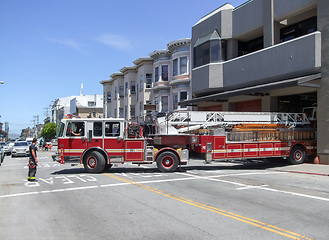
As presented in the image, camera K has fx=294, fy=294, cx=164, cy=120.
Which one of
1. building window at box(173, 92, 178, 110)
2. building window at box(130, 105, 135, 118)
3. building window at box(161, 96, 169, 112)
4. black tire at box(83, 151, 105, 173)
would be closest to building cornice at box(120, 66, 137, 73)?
building window at box(130, 105, 135, 118)

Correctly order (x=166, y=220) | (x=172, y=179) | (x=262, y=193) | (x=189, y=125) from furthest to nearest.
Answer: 1. (x=189, y=125)
2. (x=172, y=179)
3. (x=262, y=193)
4. (x=166, y=220)

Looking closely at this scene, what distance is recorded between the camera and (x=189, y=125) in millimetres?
15062

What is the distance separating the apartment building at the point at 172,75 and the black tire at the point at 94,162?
56.7 ft

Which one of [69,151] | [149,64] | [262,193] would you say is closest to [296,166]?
[262,193]

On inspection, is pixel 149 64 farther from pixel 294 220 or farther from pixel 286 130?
pixel 294 220

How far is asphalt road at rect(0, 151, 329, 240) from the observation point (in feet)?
18.7

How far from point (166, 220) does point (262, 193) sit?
4.29 meters

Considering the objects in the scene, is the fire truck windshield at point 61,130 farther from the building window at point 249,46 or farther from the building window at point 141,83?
the building window at point 141,83

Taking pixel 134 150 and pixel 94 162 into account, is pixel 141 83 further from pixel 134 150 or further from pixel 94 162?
pixel 94 162

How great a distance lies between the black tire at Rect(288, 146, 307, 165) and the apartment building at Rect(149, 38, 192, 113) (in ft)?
47.9

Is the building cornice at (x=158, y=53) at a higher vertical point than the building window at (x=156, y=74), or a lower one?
higher

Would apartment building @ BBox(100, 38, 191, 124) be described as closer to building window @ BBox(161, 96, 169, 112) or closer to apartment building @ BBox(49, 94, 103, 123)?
building window @ BBox(161, 96, 169, 112)

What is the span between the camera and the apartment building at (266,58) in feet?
53.4

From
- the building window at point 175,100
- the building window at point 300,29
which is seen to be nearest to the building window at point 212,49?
the building window at point 300,29
